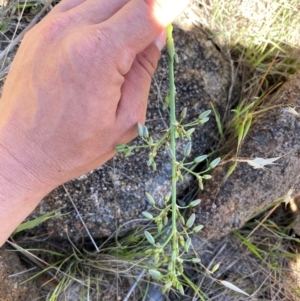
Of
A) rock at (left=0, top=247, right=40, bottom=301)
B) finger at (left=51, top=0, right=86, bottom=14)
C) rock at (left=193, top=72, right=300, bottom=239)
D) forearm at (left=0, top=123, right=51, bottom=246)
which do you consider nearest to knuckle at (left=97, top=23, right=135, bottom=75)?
finger at (left=51, top=0, right=86, bottom=14)

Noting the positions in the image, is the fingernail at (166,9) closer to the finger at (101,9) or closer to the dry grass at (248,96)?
the finger at (101,9)

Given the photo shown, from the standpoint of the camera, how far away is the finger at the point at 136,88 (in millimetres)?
1060

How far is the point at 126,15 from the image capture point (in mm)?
936

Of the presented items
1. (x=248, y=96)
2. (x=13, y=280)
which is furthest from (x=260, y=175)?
(x=13, y=280)

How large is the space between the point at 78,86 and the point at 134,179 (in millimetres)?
543

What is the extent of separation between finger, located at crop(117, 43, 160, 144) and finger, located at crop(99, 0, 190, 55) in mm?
99

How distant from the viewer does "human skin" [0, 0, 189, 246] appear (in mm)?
Answer: 955

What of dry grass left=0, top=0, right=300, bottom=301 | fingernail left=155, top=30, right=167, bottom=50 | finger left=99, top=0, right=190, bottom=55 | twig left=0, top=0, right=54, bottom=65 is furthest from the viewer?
dry grass left=0, top=0, right=300, bottom=301

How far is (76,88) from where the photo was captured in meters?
0.99

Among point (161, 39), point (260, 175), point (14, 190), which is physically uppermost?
point (161, 39)

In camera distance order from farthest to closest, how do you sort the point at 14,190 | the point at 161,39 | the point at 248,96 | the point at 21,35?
1. the point at 248,96
2. the point at 21,35
3. the point at 14,190
4. the point at 161,39

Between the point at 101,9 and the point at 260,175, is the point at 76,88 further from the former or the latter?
the point at 260,175

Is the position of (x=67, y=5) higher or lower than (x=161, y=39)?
higher

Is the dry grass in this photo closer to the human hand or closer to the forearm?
the forearm
